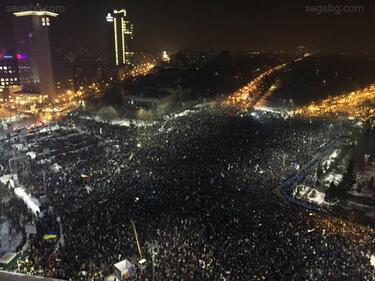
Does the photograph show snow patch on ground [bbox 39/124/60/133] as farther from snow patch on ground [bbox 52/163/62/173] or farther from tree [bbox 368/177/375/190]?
tree [bbox 368/177/375/190]

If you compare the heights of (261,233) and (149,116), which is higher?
(261,233)

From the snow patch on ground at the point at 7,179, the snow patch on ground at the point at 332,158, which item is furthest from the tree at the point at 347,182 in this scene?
the snow patch on ground at the point at 7,179

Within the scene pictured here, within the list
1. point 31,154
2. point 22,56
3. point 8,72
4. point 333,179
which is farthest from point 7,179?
point 22,56

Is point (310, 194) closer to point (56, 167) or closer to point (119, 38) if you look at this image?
point (56, 167)

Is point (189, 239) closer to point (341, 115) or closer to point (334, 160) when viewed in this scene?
point (334, 160)

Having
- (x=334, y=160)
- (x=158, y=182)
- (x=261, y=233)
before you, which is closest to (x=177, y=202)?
(x=158, y=182)

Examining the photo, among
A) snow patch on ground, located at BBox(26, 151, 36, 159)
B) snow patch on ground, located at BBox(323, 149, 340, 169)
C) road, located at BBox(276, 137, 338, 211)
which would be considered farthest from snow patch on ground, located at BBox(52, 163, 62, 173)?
snow patch on ground, located at BBox(323, 149, 340, 169)
